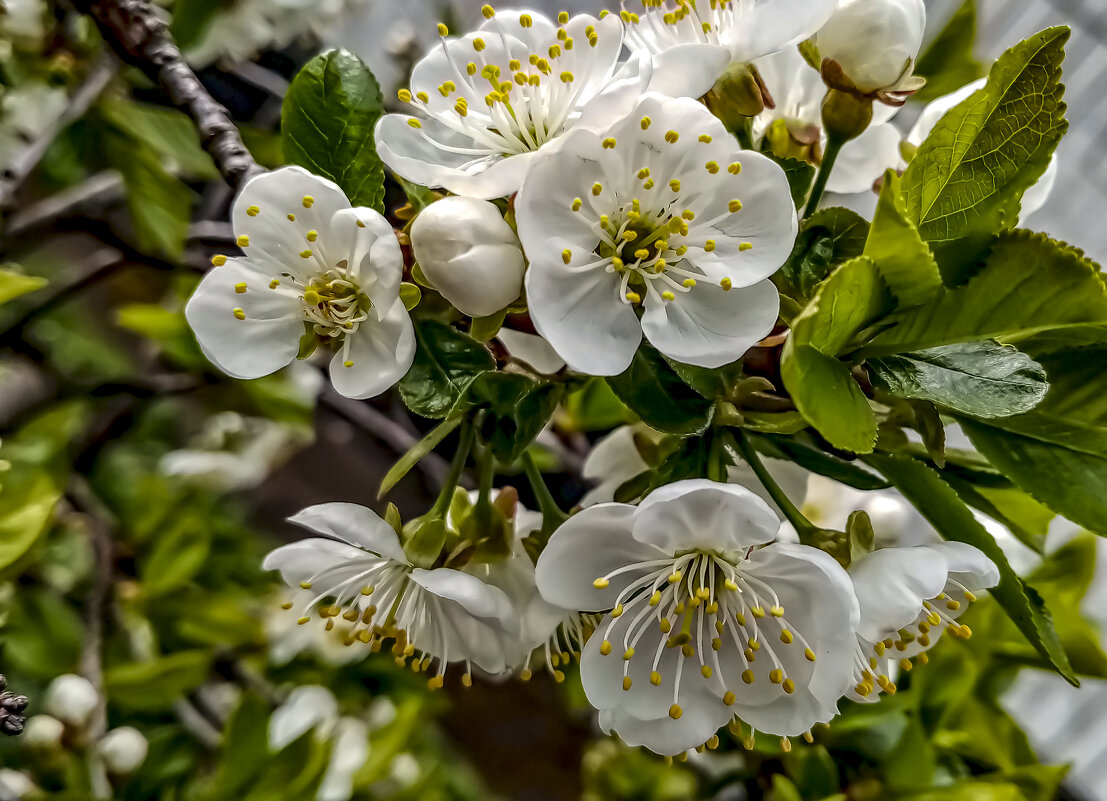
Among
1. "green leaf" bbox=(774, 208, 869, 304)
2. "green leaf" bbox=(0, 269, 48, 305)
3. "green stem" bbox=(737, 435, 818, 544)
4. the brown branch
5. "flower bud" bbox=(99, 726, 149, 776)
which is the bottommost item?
"flower bud" bbox=(99, 726, 149, 776)

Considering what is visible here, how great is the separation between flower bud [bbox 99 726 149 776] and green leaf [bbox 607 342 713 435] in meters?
0.68

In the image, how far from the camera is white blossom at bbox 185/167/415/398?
39 cm

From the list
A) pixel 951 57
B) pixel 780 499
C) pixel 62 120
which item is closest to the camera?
pixel 780 499

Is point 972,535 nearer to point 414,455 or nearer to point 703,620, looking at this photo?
point 703,620

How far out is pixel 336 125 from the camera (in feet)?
1.44

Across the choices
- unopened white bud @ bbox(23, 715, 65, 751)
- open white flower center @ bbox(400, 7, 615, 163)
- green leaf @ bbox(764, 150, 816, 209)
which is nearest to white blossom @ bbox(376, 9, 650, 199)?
open white flower center @ bbox(400, 7, 615, 163)

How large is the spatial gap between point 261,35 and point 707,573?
3.34 ft

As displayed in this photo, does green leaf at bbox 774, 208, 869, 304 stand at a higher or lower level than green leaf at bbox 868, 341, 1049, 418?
higher

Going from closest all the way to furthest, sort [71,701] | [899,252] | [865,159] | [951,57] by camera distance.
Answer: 1. [899,252]
2. [865,159]
3. [951,57]
4. [71,701]

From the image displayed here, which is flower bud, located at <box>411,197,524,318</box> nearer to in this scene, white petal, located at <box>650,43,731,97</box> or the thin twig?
white petal, located at <box>650,43,731,97</box>

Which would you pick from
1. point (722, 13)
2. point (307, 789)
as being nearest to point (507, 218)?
point (722, 13)

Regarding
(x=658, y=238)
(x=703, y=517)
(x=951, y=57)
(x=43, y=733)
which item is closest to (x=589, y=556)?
(x=703, y=517)

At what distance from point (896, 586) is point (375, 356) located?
279 millimetres

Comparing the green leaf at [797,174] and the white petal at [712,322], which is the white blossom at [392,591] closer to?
the white petal at [712,322]
